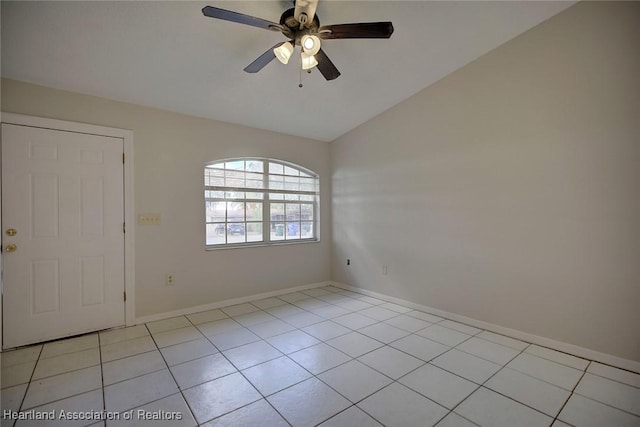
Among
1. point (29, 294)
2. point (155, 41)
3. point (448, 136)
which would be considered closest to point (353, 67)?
point (448, 136)

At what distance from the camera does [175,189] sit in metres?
3.46

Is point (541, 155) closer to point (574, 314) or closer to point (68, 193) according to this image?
point (574, 314)

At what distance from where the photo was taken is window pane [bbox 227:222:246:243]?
3.96 metres

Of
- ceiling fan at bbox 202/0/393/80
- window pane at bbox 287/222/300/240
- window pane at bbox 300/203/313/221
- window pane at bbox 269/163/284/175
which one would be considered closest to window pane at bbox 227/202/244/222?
window pane at bbox 269/163/284/175

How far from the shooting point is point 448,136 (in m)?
3.37

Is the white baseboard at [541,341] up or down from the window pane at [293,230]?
down

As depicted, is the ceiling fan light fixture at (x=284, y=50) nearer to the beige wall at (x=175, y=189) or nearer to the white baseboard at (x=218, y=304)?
the beige wall at (x=175, y=189)

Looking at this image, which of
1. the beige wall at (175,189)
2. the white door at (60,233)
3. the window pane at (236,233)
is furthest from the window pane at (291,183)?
the white door at (60,233)

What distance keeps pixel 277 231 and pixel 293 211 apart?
0.42 meters

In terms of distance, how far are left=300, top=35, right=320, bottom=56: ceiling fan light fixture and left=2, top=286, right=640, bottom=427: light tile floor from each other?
235 cm

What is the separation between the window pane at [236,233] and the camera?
3965mm

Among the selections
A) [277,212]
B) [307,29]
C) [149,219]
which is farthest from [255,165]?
[307,29]

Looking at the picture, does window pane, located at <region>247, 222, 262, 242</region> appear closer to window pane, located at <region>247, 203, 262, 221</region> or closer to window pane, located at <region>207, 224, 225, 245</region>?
window pane, located at <region>247, 203, 262, 221</region>

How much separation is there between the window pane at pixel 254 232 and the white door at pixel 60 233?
1.51 metres
